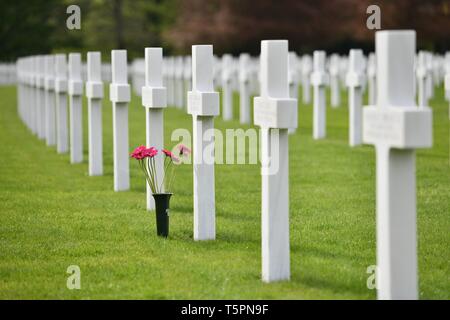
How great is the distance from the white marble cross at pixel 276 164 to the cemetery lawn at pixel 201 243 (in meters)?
0.18

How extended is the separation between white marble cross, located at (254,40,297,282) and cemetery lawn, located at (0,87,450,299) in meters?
0.18

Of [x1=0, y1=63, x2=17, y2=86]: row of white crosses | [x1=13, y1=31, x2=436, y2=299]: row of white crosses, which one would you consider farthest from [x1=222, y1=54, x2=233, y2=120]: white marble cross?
[x1=0, y1=63, x2=17, y2=86]: row of white crosses

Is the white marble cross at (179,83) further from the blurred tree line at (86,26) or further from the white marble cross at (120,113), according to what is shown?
the blurred tree line at (86,26)

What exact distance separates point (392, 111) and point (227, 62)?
65.1 ft

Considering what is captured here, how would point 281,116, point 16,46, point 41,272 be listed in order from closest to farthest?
point 281,116, point 41,272, point 16,46

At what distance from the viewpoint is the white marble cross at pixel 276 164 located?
22.3 ft

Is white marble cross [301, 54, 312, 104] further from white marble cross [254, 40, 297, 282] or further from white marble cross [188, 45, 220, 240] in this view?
white marble cross [254, 40, 297, 282]

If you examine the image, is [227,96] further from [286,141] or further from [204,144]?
[286,141]

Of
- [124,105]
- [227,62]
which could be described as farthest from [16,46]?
[124,105]

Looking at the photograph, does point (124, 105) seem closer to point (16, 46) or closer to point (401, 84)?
point (401, 84)

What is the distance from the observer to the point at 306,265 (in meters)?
7.32

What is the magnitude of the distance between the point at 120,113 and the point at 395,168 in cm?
636

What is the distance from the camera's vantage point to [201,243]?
825 centimetres

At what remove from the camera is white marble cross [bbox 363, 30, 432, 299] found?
211 inches
